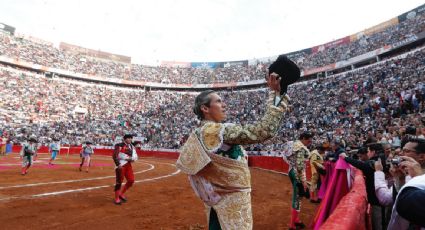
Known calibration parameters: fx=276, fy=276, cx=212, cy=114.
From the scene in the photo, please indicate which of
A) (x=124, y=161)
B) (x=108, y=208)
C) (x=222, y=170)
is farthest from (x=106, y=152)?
(x=222, y=170)

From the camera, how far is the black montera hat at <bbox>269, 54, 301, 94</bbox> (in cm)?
184

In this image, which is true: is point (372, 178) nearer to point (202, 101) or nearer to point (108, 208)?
point (202, 101)

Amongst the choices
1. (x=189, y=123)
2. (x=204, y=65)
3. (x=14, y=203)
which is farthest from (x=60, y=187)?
(x=204, y=65)

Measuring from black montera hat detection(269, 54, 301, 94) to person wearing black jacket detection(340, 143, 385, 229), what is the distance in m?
2.50

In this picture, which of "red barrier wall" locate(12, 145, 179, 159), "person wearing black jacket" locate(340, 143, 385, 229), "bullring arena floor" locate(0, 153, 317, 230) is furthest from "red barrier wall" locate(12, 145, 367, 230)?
"bullring arena floor" locate(0, 153, 317, 230)

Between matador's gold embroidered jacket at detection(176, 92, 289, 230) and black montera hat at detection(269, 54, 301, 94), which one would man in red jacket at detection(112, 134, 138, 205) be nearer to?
matador's gold embroidered jacket at detection(176, 92, 289, 230)

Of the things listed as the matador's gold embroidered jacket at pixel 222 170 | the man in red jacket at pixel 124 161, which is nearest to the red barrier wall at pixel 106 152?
the man in red jacket at pixel 124 161

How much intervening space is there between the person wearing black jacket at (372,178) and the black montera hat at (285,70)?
8.20ft

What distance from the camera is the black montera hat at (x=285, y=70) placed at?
184cm

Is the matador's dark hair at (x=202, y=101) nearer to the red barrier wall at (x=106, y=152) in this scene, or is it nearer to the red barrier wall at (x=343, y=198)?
the red barrier wall at (x=343, y=198)

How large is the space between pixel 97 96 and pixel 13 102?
40.9 feet

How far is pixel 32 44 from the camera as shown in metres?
46.8

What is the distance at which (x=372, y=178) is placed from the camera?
3.65 m

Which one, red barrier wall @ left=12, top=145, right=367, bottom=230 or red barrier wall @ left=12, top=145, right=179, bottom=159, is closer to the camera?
red barrier wall @ left=12, top=145, right=367, bottom=230
